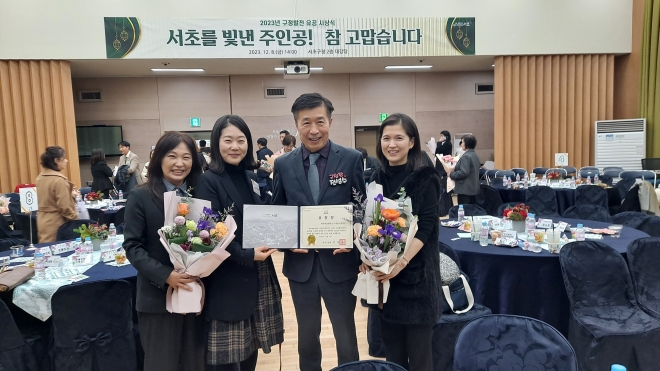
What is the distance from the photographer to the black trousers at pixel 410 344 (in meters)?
2.18

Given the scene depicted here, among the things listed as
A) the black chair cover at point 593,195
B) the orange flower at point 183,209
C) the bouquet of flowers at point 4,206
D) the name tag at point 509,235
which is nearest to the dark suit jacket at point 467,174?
the black chair cover at point 593,195

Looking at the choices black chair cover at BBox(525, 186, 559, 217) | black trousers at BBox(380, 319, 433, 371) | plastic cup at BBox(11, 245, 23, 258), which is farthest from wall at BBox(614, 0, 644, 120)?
plastic cup at BBox(11, 245, 23, 258)

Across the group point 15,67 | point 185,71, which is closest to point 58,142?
point 15,67

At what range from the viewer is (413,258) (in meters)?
2.14

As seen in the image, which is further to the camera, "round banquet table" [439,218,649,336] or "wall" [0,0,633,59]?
"wall" [0,0,633,59]

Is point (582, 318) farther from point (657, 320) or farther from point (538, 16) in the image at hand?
point (538, 16)

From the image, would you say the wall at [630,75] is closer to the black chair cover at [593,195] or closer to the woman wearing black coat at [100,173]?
the black chair cover at [593,195]

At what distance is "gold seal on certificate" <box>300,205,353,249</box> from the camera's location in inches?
79.1

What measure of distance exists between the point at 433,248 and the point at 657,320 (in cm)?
179

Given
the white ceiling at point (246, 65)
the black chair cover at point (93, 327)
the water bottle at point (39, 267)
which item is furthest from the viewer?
the white ceiling at point (246, 65)

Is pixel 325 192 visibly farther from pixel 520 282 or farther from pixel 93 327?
pixel 520 282

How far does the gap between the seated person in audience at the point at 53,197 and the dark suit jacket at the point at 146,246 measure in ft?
9.65

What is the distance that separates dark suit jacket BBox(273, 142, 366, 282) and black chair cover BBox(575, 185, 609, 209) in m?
5.56

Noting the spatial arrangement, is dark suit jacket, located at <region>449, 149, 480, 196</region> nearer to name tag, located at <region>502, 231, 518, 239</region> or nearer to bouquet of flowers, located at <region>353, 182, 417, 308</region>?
name tag, located at <region>502, 231, 518, 239</region>
